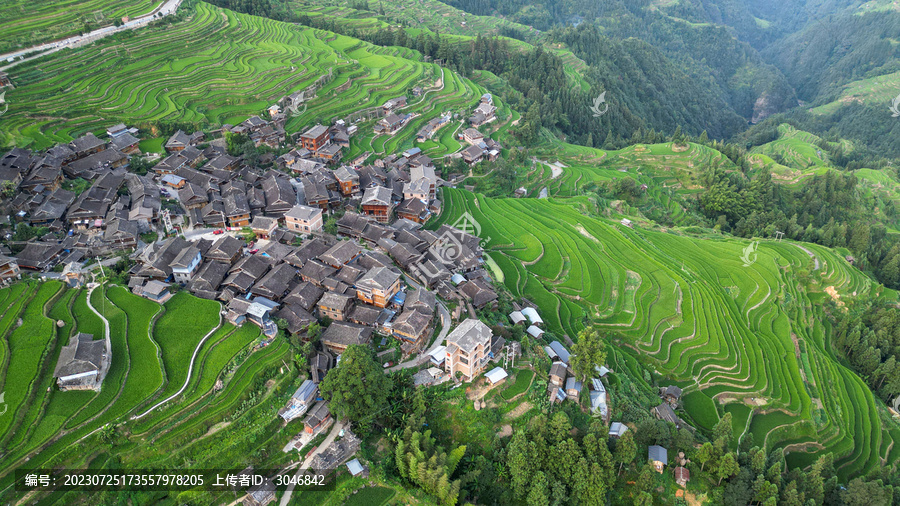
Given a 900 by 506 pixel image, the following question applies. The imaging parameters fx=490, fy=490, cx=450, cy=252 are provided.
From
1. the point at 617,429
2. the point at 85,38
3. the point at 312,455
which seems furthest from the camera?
the point at 85,38

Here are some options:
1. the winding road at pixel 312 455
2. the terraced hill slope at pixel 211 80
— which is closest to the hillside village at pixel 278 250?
the winding road at pixel 312 455

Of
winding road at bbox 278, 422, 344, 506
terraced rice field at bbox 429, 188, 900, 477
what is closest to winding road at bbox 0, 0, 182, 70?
terraced rice field at bbox 429, 188, 900, 477

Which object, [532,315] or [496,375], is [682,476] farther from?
[532,315]

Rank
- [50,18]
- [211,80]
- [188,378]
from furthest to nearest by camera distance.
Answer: [211,80]
[50,18]
[188,378]

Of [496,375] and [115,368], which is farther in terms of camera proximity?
[496,375]

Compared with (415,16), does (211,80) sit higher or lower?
higher

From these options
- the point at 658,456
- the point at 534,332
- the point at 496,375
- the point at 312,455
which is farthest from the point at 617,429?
the point at 312,455

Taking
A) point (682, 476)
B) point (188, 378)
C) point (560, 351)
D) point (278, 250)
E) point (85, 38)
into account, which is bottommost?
point (682, 476)
